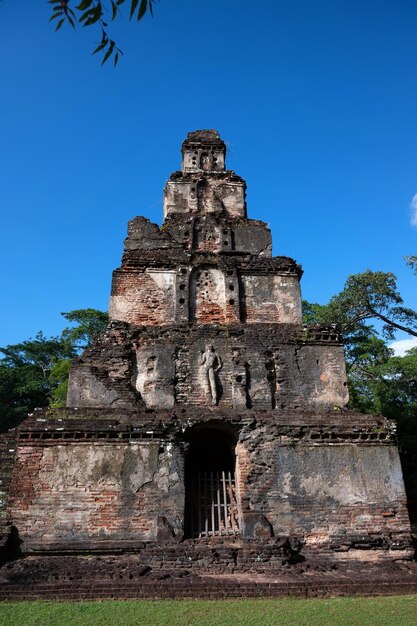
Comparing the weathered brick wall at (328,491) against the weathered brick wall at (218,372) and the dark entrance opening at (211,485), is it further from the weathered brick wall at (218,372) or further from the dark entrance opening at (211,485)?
the weathered brick wall at (218,372)

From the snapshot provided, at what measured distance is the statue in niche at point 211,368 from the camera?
1171 cm

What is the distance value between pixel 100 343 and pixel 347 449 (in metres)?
6.42

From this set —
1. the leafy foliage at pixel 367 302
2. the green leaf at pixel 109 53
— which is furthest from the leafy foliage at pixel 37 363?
the green leaf at pixel 109 53

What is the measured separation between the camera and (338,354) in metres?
12.6

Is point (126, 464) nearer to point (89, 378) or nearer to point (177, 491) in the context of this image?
point (177, 491)

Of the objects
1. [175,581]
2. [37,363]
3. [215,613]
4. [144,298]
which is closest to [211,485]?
[175,581]

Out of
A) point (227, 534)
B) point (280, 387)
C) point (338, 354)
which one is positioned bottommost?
point (227, 534)

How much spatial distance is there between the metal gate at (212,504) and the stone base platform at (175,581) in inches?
68.8

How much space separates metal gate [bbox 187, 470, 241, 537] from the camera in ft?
34.4

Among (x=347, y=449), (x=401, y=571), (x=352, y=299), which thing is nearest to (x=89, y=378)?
(x=347, y=449)

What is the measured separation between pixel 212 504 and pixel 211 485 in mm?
439

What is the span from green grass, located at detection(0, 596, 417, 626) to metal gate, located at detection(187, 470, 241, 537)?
3.21m

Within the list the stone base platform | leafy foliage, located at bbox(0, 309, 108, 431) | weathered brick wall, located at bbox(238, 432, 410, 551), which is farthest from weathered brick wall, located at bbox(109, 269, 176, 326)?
leafy foliage, located at bbox(0, 309, 108, 431)

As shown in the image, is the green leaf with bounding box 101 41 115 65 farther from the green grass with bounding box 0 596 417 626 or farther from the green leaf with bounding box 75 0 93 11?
the green grass with bounding box 0 596 417 626
